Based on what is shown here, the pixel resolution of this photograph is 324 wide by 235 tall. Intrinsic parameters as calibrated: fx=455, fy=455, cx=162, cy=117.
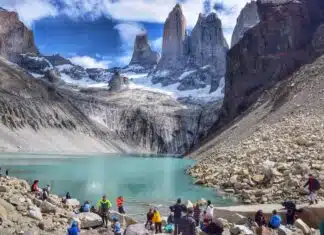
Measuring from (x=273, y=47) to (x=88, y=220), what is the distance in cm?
11837

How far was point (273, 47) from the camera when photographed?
436 ft

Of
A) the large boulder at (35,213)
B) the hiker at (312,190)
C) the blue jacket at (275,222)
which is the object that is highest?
the hiker at (312,190)

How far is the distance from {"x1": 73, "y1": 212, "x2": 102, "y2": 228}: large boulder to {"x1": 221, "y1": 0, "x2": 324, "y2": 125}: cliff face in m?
97.0

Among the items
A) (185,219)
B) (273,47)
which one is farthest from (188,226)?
(273,47)

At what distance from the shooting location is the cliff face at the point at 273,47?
121 metres

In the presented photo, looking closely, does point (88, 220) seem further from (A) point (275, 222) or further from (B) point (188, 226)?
(A) point (275, 222)

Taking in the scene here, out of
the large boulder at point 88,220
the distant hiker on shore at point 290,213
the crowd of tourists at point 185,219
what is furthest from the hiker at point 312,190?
the large boulder at point 88,220

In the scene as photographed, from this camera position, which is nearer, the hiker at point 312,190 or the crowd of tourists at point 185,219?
the crowd of tourists at point 185,219

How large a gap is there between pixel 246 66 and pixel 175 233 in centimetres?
12963

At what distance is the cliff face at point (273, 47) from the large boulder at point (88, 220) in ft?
318

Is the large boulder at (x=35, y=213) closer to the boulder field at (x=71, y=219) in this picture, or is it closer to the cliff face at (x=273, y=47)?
the boulder field at (x=71, y=219)

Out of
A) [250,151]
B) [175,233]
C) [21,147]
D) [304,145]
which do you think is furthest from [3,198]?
[21,147]

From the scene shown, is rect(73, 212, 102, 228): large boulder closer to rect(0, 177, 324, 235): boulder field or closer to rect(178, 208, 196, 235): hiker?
rect(0, 177, 324, 235): boulder field

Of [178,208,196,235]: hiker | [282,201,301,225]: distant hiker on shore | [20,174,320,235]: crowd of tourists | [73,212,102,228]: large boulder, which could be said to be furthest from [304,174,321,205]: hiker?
[73,212,102,228]: large boulder
